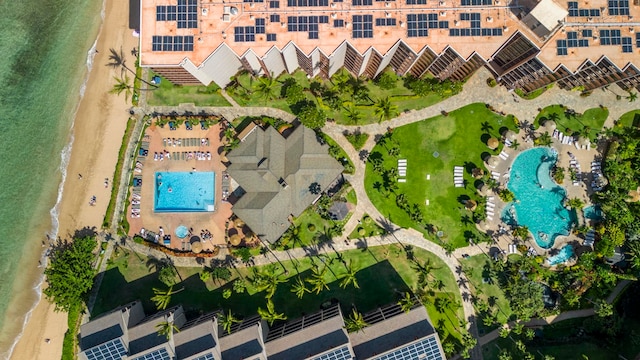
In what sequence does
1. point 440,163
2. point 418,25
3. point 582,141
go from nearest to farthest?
1. point 418,25
2. point 582,141
3. point 440,163

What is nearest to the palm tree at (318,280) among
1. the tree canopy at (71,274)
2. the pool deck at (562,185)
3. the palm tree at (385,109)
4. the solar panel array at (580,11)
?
the palm tree at (385,109)

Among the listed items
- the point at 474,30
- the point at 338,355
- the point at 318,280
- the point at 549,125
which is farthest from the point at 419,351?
the point at 474,30

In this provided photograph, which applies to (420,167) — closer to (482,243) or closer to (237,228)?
(482,243)

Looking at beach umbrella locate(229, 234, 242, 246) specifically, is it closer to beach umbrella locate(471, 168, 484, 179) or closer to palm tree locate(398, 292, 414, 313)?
palm tree locate(398, 292, 414, 313)

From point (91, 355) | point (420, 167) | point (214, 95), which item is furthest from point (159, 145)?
point (420, 167)

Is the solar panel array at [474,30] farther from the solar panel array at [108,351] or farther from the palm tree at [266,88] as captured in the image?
the solar panel array at [108,351]

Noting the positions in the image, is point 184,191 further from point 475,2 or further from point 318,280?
point 475,2
